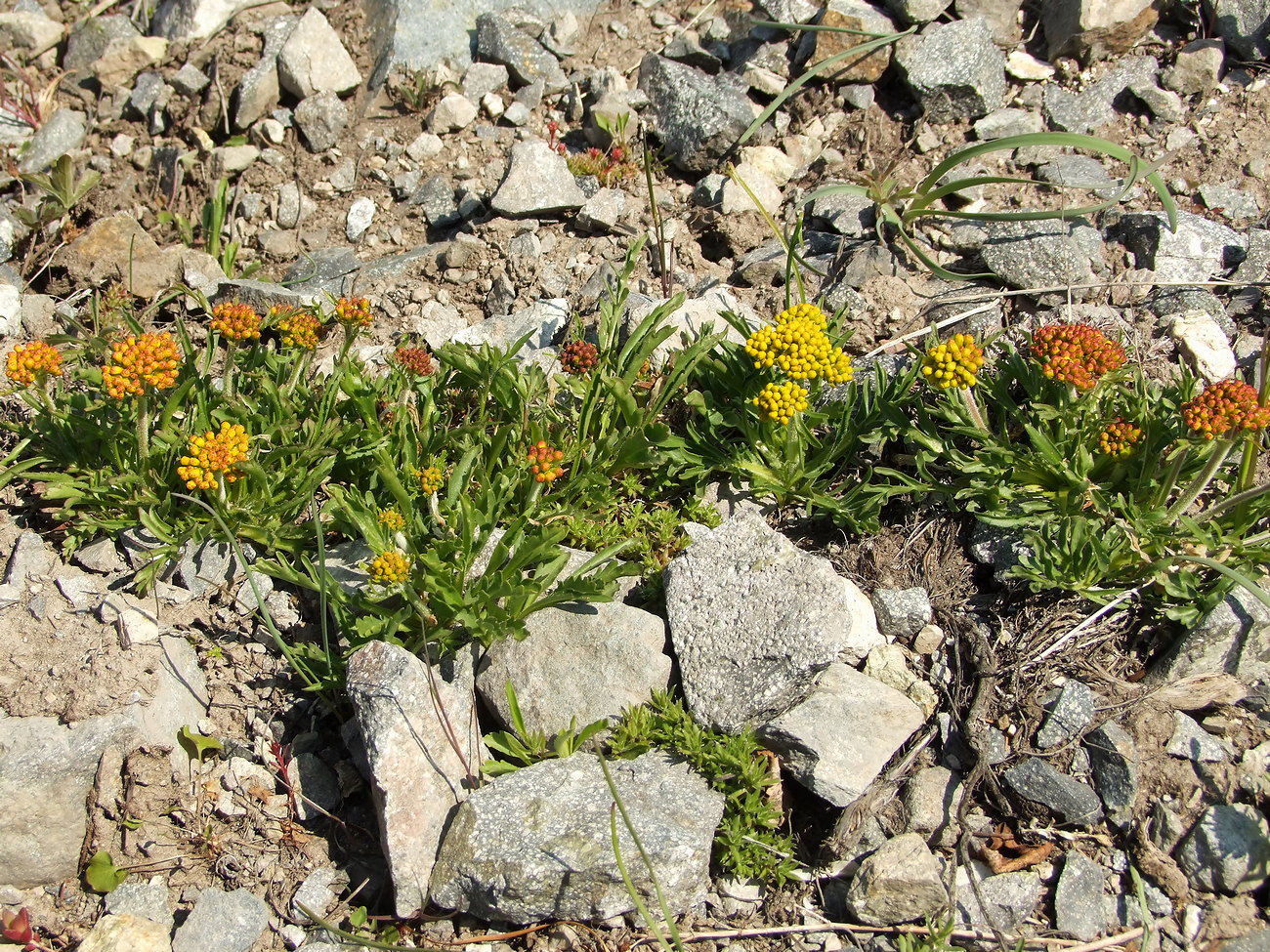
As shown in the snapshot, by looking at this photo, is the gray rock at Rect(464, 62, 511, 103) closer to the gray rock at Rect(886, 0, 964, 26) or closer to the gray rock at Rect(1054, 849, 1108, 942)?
the gray rock at Rect(886, 0, 964, 26)

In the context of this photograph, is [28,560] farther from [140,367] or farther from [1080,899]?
[1080,899]

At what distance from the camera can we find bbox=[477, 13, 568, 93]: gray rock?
245 inches

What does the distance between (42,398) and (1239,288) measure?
5.78m

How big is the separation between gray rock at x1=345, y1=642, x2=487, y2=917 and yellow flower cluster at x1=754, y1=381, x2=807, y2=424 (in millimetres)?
1724

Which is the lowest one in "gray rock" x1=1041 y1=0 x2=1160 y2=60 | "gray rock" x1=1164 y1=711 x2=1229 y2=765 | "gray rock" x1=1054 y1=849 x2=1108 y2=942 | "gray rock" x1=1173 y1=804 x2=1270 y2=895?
"gray rock" x1=1054 y1=849 x2=1108 y2=942

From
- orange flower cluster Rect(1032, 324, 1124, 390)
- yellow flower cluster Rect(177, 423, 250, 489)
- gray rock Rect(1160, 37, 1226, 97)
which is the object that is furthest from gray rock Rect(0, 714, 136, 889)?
gray rock Rect(1160, 37, 1226, 97)

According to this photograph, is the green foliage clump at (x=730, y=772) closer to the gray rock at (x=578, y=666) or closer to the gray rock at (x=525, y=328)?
the gray rock at (x=578, y=666)

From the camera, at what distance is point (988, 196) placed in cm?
531

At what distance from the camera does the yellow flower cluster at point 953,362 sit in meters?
3.73

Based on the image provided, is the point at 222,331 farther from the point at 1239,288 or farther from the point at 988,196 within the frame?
the point at 1239,288

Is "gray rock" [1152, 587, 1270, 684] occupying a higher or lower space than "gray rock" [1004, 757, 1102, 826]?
higher

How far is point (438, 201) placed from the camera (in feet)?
19.0

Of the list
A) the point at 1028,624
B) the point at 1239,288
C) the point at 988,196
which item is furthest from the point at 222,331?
the point at 1239,288

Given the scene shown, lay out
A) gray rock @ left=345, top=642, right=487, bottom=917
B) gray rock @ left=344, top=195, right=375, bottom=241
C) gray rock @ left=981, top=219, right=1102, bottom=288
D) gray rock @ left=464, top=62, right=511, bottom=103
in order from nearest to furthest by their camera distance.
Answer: gray rock @ left=345, top=642, right=487, bottom=917, gray rock @ left=981, top=219, right=1102, bottom=288, gray rock @ left=344, top=195, right=375, bottom=241, gray rock @ left=464, top=62, right=511, bottom=103
